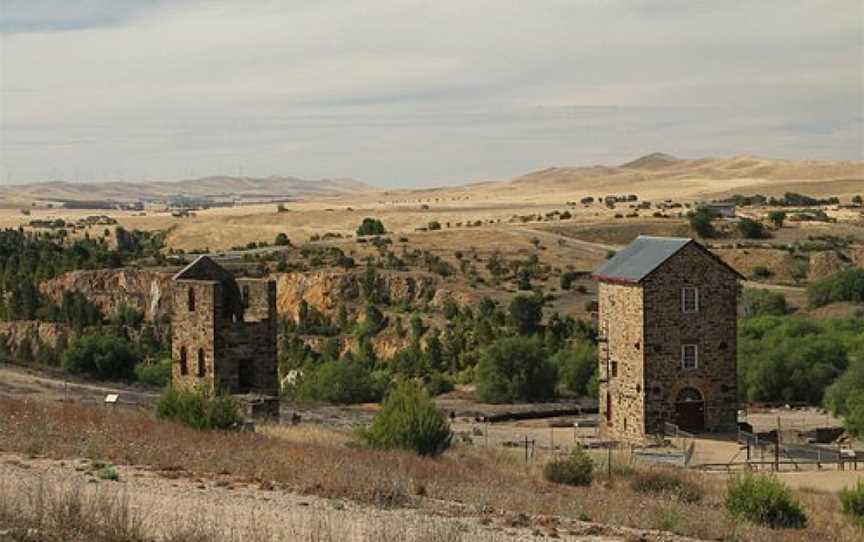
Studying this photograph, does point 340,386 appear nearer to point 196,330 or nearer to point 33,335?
point 33,335

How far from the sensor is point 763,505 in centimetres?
2144

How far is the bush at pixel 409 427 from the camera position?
85.1 feet

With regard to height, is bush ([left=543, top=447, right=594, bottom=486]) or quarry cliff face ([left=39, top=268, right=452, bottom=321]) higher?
quarry cliff face ([left=39, top=268, right=452, bottom=321])

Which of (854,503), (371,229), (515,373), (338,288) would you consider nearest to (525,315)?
(515,373)

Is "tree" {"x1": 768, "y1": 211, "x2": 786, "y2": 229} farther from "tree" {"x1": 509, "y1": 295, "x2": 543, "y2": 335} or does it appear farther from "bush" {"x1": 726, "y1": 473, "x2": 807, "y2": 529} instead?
"bush" {"x1": 726, "y1": 473, "x2": 807, "y2": 529}

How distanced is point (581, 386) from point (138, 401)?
73.9ft

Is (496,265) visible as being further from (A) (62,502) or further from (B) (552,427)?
(A) (62,502)

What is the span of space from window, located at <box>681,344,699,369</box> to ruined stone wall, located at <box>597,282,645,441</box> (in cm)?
140

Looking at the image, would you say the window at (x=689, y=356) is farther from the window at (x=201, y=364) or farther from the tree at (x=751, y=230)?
the tree at (x=751, y=230)

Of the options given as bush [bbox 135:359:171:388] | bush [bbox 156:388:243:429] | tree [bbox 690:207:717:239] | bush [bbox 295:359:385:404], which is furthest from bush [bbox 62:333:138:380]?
tree [bbox 690:207:717:239]

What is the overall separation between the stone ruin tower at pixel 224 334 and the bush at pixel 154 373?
61.6ft

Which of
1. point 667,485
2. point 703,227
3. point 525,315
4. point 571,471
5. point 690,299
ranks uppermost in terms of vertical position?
point 703,227

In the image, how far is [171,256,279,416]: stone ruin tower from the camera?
34.7 meters

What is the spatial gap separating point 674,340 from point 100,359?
25.5 m
